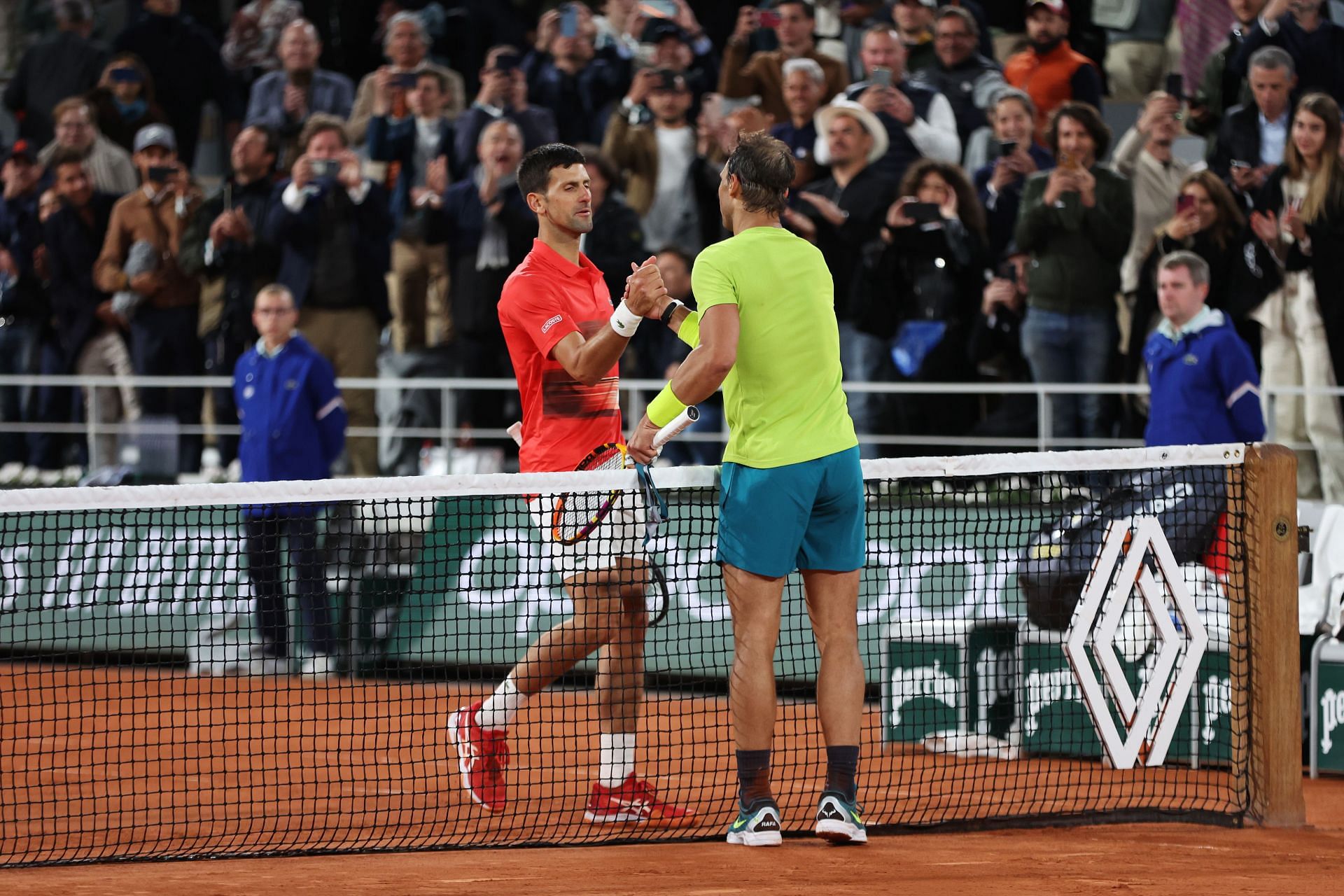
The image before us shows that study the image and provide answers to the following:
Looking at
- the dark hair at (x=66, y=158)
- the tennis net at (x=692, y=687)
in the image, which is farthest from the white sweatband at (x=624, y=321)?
the dark hair at (x=66, y=158)

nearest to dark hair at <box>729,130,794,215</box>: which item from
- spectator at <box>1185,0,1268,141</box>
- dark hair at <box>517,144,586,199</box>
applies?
dark hair at <box>517,144,586,199</box>

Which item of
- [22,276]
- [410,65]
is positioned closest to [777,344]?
[410,65]

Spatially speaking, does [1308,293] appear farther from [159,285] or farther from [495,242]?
[159,285]

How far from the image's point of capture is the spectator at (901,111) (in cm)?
1202

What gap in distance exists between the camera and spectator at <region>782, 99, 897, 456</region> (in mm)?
11758

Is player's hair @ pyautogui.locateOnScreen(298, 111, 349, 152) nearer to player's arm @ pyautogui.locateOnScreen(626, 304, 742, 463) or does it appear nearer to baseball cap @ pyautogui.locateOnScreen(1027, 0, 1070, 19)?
baseball cap @ pyautogui.locateOnScreen(1027, 0, 1070, 19)

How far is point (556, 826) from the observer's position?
23.5 feet

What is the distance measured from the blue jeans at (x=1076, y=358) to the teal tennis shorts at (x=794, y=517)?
502 centimetres

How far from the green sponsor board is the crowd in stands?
1728mm

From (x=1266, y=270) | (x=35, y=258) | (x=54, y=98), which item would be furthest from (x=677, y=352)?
(x=54, y=98)

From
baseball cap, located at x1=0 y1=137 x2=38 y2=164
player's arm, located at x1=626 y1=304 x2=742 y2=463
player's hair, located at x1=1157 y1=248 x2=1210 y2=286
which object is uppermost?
baseball cap, located at x1=0 y1=137 x2=38 y2=164

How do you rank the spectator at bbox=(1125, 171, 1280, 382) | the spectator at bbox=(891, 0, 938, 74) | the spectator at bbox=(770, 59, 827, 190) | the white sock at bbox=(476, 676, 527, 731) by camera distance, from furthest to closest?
the spectator at bbox=(891, 0, 938, 74) < the spectator at bbox=(770, 59, 827, 190) < the spectator at bbox=(1125, 171, 1280, 382) < the white sock at bbox=(476, 676, 527, 731)

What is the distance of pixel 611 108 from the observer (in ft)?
44.4

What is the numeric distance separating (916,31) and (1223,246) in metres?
2.96
